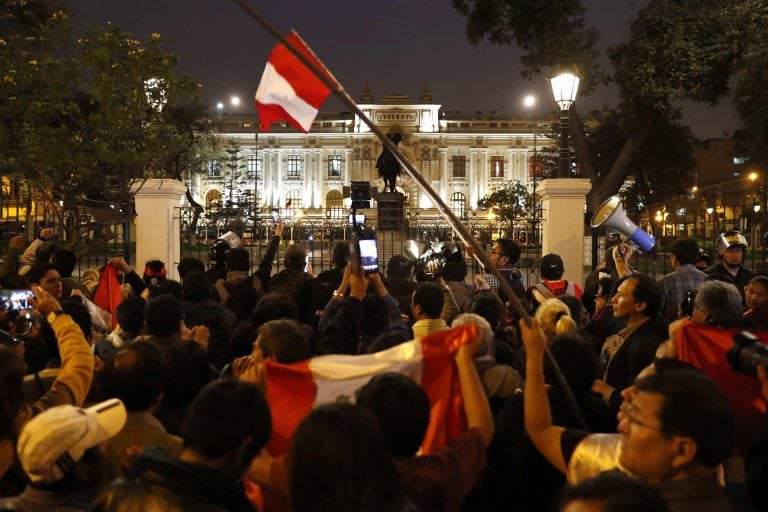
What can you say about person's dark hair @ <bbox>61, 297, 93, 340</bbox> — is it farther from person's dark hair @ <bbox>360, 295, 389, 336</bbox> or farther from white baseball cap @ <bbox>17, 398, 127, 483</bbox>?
white baseball cap @ <bbox>17, 398, 127, 483</bbox>

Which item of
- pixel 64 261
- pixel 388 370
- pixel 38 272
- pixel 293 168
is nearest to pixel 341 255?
pixel 64 261

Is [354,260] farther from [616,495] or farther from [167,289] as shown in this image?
[616,495]

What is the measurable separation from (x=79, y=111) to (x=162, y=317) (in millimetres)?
14492

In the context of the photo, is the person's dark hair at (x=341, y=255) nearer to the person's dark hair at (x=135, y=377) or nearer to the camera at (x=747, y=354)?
the person's dark hair at (x=135, y=377)

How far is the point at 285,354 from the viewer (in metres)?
3.51

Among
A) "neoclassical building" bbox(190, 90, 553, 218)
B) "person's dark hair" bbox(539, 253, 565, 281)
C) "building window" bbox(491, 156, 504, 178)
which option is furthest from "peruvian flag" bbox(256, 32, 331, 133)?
"building window" bbox(491, 156, 504, 178)

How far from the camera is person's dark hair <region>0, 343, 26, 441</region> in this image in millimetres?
2730

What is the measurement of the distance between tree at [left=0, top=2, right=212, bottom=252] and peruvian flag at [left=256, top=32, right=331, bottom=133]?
37.8 ft

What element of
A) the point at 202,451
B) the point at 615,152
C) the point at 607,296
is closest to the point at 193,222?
the point at 607,296

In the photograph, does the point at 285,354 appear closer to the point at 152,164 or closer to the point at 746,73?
the point at 152,164

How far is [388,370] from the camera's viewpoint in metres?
3.40

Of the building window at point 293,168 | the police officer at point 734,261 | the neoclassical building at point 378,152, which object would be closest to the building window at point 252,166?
the neoclassical building at point 378,152

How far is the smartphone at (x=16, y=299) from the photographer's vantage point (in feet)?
16.4

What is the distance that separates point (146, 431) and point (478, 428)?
4.24 feet
